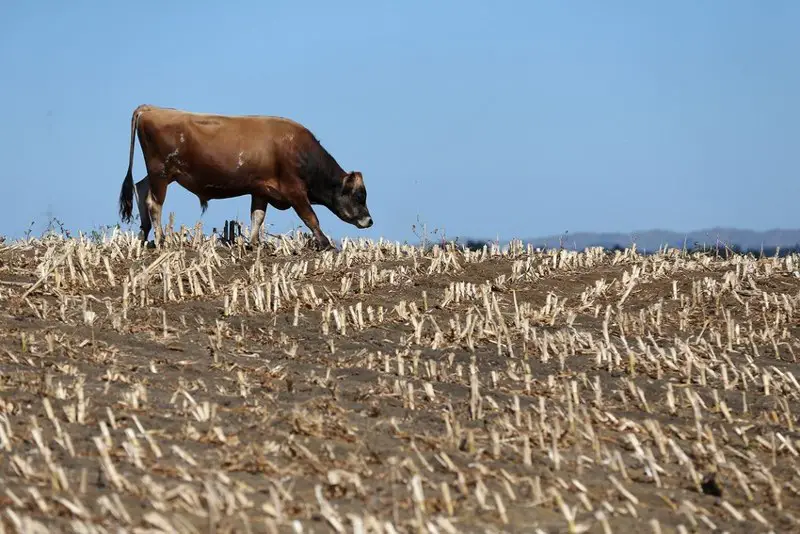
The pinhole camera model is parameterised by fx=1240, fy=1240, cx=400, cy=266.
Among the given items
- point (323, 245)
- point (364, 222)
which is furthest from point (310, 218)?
point (364, 222)

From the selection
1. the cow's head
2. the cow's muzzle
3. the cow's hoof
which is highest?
the cow's head

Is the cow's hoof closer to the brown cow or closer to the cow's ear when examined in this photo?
the brown cow

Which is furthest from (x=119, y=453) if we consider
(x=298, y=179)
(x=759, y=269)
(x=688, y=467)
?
(x=298, y=179)

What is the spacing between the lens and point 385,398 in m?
5.96

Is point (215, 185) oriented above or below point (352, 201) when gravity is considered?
above

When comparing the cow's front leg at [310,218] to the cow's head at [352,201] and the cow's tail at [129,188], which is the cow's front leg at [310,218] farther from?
the cow's tail at [129,188]

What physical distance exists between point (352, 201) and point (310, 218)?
3.55ft

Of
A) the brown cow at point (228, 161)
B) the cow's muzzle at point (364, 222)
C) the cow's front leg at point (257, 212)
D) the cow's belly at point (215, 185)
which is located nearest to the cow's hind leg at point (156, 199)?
the brown cow at point (228, 161)

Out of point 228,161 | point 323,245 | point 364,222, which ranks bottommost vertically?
point 323,245

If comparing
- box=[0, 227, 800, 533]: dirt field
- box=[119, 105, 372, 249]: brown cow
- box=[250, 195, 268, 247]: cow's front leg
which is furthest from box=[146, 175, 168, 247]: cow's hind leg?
box=[0, 227, 800, 533]: dirt field

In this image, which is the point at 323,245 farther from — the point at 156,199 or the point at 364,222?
the point at 156,199

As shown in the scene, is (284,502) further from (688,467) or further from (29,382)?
(29,382)

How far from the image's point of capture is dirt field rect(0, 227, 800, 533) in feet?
14.0

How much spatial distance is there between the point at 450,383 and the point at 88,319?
7.75 feet
